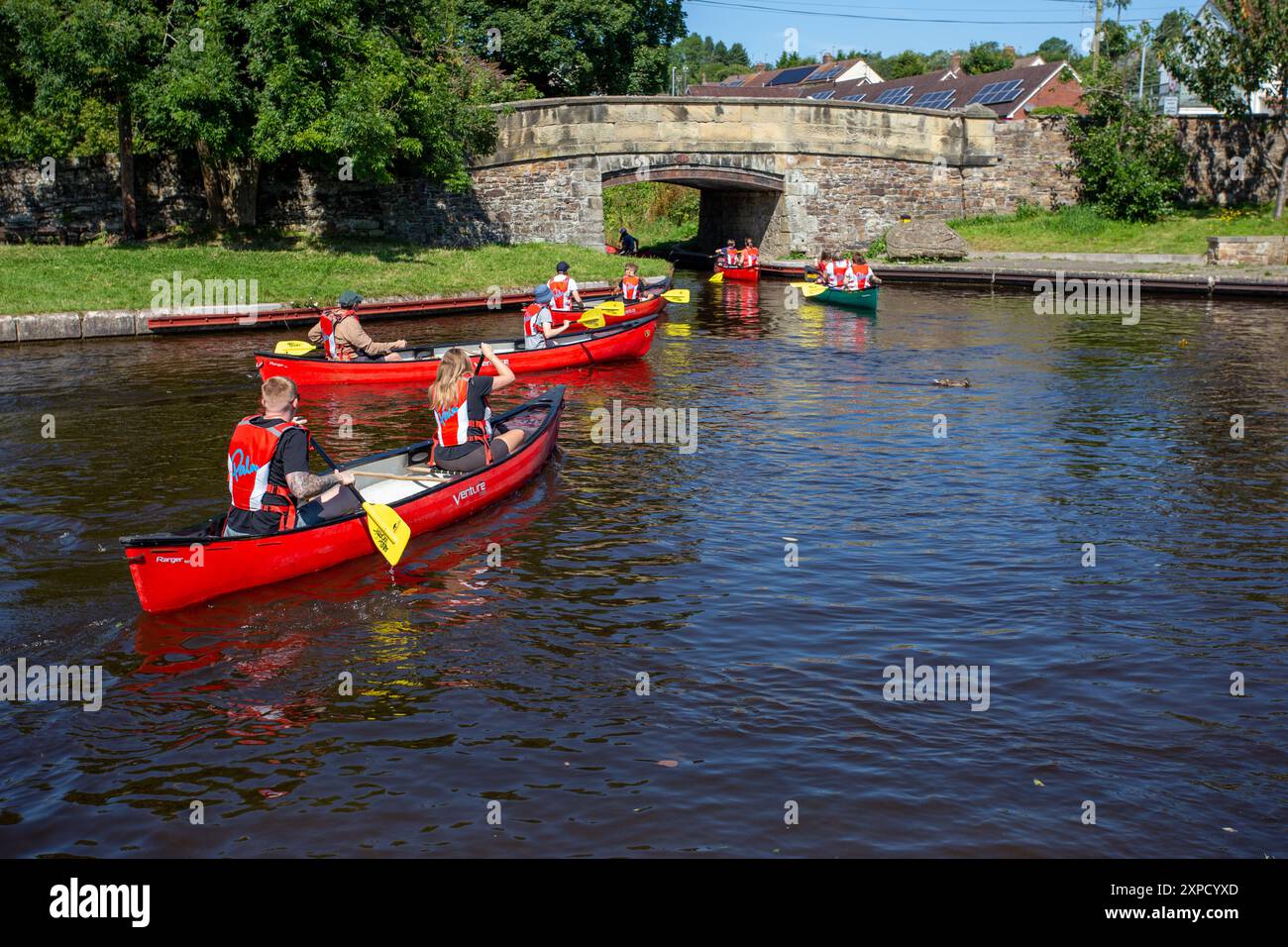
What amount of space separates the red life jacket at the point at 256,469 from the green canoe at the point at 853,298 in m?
20.5

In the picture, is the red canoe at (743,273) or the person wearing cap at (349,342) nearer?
the person wearing cap at (349,342)

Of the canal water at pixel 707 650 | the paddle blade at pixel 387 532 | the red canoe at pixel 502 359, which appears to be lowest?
the canal water at pixel 707 650

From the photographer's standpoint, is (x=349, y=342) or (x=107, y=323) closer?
(x=349, y=342)

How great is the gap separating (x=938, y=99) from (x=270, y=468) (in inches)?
2194

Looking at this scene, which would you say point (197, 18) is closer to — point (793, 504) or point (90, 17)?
point (90, 17)

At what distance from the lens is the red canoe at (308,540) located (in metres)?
10.0

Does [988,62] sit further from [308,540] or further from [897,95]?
[308,540]

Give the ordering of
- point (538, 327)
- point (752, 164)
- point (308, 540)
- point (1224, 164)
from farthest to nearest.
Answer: point (1224, 164) → point (752, 164) → point (538, 327) → point (308, 540)

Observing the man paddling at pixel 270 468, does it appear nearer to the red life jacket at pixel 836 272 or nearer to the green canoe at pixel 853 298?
the green canoe at pixel 853 298

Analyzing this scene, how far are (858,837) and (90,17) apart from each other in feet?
89.8

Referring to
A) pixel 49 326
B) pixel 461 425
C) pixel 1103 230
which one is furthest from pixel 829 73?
pixel 461 425

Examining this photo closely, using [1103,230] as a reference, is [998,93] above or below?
above

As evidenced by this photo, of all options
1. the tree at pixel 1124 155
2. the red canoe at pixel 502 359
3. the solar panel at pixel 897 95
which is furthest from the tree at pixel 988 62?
the red canoe at pixel 502 359

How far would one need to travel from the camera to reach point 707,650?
9.59m
